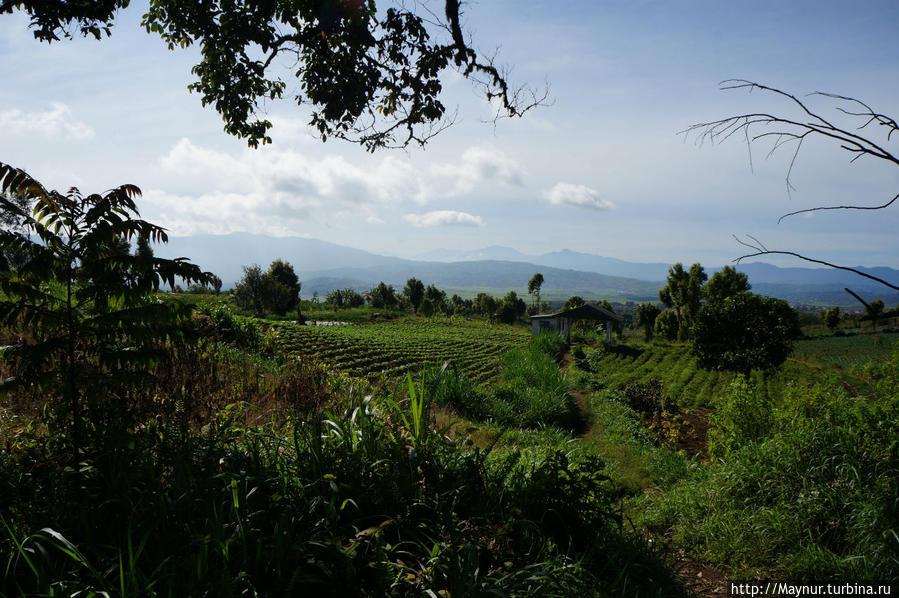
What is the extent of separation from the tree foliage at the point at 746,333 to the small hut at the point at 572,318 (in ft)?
32.9

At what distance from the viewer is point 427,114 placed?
6480 millimetres

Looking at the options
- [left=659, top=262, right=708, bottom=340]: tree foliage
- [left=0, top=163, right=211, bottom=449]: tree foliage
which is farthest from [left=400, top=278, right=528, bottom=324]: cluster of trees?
[left=0, top=163, right=211, bottom=449]: tree foliage

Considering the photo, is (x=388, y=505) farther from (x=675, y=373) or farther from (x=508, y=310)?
(x=508, y=310)

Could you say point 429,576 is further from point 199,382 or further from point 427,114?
point 427,114

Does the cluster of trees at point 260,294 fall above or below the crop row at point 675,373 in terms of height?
above

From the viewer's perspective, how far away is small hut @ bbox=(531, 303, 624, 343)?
102 ft

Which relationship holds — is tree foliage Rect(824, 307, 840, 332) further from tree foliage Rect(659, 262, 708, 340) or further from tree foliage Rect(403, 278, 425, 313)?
tree foliage Rect(403, 278, 425, 313)

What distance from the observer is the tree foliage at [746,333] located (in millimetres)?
16297

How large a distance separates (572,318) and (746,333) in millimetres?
16671

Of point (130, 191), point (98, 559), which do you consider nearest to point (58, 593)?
point (98, 559)

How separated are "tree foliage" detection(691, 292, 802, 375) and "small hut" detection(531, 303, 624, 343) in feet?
32.9

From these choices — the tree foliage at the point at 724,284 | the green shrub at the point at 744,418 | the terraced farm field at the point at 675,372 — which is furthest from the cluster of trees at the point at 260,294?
the tree foliage at the point at 724,284

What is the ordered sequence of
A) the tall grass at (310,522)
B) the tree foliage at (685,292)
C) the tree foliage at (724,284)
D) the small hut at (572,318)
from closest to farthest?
1. the tall grass at (310,522)
2. the small hut at (572,318)
3. the tree foliage at (724,284)
4. the tree foliage at (685,292)

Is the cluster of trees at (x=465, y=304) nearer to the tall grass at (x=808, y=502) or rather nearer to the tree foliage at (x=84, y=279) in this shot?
the tall grass at (x=808, y=502)
